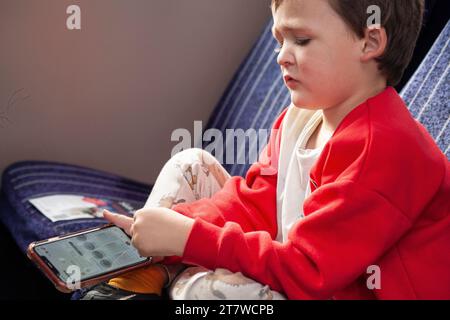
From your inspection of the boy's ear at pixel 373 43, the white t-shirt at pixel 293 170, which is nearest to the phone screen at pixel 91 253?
the white t-shirt at pixel 293 170

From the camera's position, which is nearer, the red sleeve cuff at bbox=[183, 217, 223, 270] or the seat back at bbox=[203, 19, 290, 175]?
the red sleeve cuff at bbox=[183, 217, 223, 270]

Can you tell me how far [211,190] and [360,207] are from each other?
36 centimetres

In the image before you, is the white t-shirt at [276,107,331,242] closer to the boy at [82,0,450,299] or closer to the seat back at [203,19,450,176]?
the boy at [82,0,450,299]

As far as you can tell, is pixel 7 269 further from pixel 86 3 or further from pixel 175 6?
pixel 175 6

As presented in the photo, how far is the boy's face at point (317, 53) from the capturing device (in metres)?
0.82

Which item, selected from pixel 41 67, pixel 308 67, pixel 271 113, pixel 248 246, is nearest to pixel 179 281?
pixel 248 246

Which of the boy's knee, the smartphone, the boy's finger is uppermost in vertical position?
the boy's knee

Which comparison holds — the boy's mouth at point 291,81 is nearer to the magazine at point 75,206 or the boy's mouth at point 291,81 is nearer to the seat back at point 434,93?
the seat back at point 434,93

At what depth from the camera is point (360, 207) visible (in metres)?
0.77

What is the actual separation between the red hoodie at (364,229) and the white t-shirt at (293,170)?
0.29 ft

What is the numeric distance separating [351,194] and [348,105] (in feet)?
0.55

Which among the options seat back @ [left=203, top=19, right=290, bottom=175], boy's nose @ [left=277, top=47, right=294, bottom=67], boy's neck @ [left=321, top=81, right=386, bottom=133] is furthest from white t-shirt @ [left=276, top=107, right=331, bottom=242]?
seat back @ [left=203, top=19, right=290, bottom=175]

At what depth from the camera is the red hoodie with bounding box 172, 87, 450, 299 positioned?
77 centimetres

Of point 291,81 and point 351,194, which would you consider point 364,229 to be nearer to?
point 351,194
